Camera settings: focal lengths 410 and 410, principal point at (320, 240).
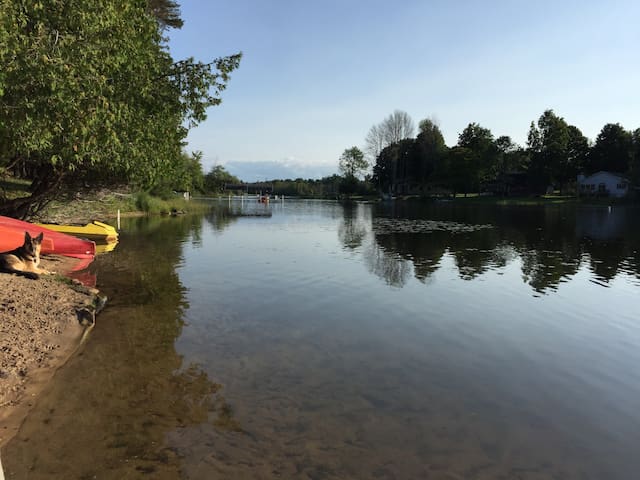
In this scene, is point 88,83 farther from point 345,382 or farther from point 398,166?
point 398,166

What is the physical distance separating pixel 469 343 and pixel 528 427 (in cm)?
334

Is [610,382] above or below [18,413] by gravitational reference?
below

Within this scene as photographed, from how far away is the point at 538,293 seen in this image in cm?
1434

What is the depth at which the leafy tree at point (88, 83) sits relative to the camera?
7125 millimetres

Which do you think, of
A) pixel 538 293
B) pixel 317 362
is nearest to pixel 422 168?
pixel 538 293

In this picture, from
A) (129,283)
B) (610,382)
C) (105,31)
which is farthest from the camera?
(129,283)

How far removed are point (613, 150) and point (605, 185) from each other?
14.0 metres

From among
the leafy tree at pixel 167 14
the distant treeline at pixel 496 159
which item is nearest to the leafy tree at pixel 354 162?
the distant treeline at pixel 496 159

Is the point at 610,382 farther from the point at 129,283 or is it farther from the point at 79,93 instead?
the point at 129,283

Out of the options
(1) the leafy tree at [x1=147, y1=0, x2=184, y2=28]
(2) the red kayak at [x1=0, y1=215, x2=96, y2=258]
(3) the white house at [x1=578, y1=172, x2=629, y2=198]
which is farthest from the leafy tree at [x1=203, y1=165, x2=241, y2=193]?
(2) the red kayak at [x1=0, y1=215, x2=96, y2=258]

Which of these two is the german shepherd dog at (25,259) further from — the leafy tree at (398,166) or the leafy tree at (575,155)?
the leafy tree at (398,166)

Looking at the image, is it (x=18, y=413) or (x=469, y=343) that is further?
(x=469, y=343)

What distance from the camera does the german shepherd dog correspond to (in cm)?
1096

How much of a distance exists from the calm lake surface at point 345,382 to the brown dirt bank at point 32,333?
29 cm
